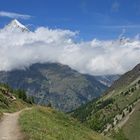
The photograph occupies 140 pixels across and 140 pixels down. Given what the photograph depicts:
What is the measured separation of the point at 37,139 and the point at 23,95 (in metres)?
141

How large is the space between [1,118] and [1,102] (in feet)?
111

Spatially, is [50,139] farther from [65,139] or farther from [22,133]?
[65,139]

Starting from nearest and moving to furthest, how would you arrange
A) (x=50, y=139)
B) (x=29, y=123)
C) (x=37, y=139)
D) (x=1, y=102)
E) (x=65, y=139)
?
(x=37, y=139) < (x=50, y=139) < (x=65, y=139) < (x=29, y=123) < (x=1, y=102)

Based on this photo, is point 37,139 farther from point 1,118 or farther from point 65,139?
point 1,118

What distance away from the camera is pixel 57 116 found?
8544 cm

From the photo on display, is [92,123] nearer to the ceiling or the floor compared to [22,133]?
nearer to the floor

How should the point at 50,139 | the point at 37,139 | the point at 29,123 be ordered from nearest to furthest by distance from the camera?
the point at 37,139 → the point at 50,139 → the point at 29,123

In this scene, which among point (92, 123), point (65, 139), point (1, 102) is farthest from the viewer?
point (92, 123)

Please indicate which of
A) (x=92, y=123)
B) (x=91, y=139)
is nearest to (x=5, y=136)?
(x=91, y=139)

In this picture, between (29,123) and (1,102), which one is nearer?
(29,123)

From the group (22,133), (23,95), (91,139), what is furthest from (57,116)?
(23,95)

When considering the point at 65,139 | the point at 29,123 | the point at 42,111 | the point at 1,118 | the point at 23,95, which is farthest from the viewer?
the point at 23,95

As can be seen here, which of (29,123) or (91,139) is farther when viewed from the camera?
(91,139)

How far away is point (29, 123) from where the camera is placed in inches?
2169
